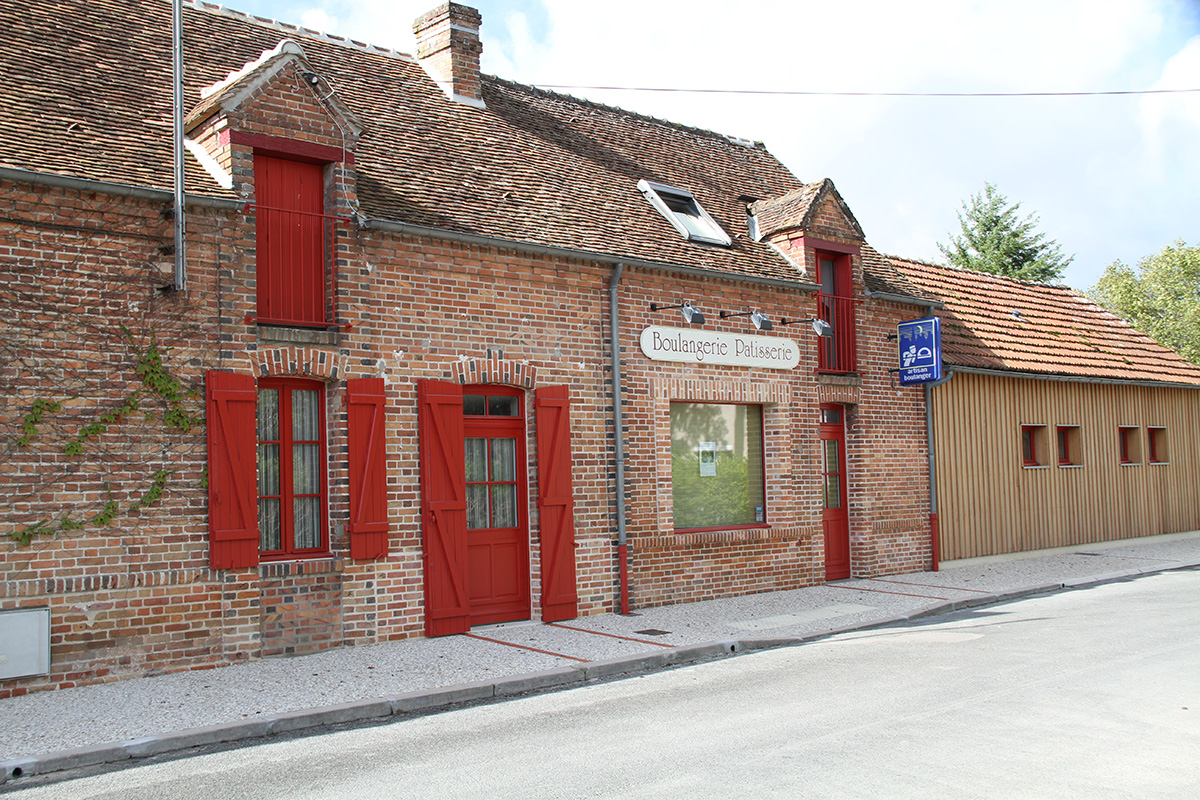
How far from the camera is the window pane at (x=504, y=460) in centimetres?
1152

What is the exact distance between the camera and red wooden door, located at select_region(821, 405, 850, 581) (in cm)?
1534

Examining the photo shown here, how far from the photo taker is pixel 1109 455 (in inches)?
795

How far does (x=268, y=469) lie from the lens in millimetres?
9836

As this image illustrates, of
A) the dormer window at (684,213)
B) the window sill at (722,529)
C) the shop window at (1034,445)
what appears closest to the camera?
the window sill at (722,529)

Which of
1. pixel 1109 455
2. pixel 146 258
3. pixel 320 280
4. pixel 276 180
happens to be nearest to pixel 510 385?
pixel 320 280

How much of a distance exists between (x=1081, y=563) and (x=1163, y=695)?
34.2ft

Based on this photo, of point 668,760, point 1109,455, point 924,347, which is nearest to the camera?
point 668,760

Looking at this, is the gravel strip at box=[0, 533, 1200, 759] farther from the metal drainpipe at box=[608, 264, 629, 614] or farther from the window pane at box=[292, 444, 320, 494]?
the window pane at box=[292, 444, 320, 494]

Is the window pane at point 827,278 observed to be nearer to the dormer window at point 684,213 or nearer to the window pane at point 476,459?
the dormer window at point 684,213

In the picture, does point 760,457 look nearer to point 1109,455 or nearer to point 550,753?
point 550,753

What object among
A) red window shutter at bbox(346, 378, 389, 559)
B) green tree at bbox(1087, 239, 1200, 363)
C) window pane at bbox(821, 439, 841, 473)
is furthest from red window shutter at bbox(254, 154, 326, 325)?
green tree at bbox(1087, 239, 1200, 363)

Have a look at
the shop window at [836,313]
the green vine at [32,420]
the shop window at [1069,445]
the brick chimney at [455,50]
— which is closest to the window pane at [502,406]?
→ the green vine at [32,420]

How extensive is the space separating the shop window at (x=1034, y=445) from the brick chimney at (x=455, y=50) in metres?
11.9

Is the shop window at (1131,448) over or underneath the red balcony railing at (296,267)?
underneath
